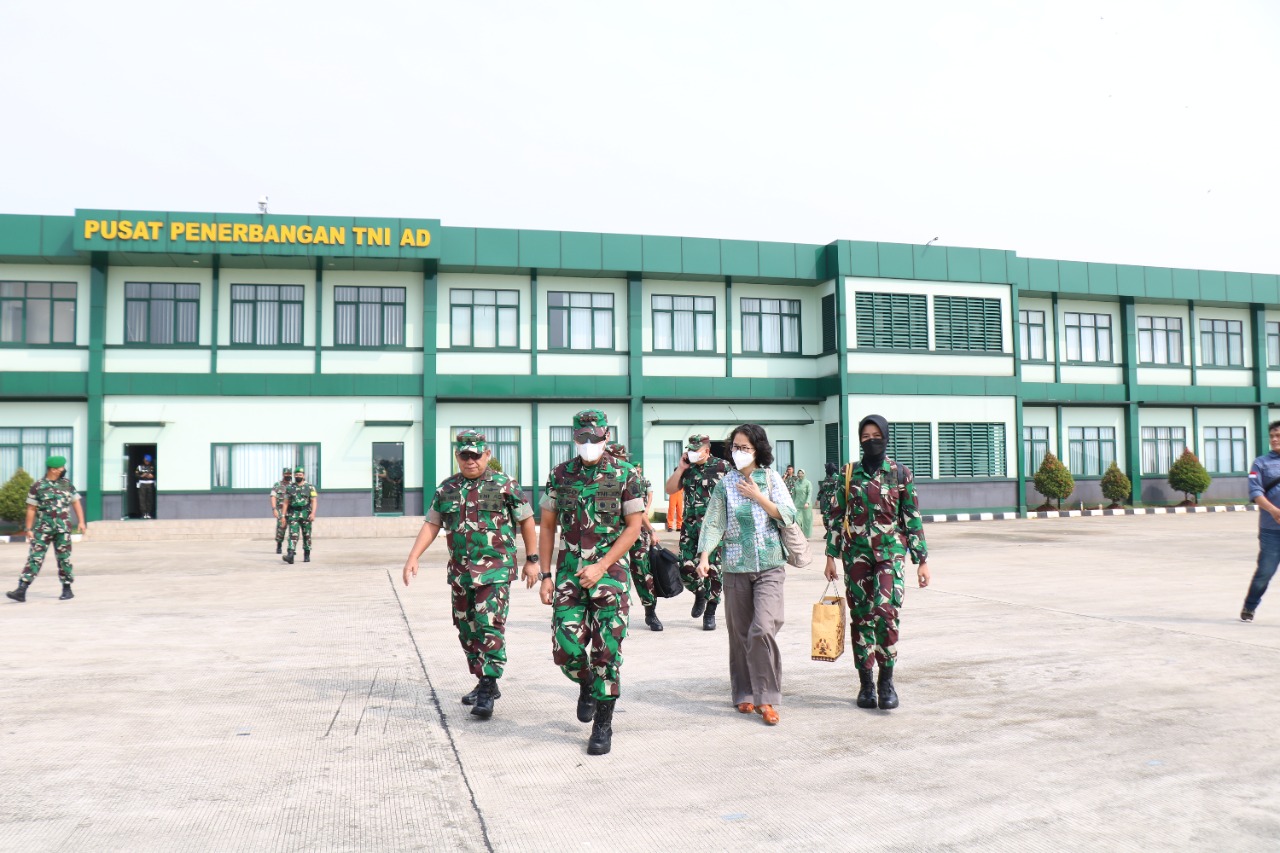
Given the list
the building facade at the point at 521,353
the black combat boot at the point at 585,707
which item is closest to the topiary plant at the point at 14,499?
the building facade at the point at 521,353

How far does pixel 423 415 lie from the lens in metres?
27.1

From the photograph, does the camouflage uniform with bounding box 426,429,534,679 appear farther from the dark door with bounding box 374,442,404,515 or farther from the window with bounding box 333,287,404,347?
the window with bounding box 333,287,404,347

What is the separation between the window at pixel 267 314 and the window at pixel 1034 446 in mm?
23064

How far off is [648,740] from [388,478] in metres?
22.7

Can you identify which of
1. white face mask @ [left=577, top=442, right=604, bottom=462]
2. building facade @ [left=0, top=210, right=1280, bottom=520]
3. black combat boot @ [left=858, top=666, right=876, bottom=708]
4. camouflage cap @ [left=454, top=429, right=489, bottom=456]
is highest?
building facade @ [left=0, top=210, right=1280, bottom=520]

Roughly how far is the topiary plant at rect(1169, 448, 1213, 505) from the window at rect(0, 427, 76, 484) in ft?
110

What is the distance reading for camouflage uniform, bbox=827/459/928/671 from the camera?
6.11 metres

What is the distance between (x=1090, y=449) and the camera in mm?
32938

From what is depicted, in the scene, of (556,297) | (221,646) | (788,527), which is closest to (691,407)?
(556,297)

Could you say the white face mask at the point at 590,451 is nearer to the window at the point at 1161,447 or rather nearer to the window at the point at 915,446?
the window at the point at 915,446

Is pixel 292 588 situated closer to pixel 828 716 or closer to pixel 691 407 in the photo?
pixel 828 716

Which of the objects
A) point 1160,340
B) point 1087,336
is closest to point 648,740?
point 1087,336

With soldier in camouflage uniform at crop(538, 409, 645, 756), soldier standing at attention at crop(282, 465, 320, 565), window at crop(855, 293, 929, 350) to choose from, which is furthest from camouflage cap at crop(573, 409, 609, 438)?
window at crop(855, 293, 929, 350)

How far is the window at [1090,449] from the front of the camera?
3269 cm
